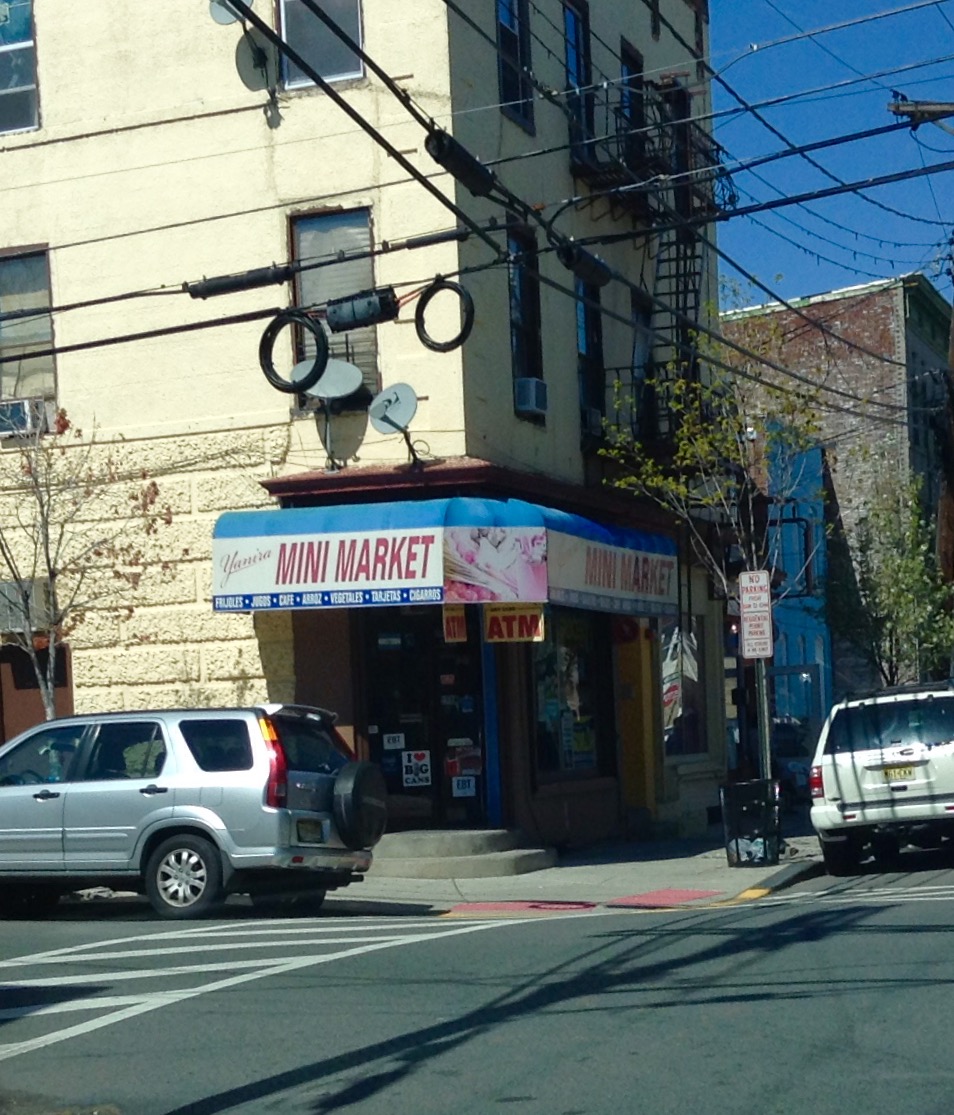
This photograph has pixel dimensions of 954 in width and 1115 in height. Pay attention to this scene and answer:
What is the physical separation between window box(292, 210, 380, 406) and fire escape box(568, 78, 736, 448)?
12.5 ft

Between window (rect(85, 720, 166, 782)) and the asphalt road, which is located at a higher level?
window (rect(85, 720, 166, 782))

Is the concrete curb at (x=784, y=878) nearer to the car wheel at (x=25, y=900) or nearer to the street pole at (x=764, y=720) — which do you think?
the street pole at (x=764, y=720)

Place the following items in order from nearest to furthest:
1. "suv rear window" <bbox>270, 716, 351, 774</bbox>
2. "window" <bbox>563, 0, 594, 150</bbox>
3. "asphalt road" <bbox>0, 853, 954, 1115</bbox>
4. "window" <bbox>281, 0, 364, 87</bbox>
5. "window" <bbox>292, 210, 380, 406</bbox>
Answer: "asphalt road" <bbox>0, 853, 954, 1115</bbox> < "suv rear window" <bbox>270, 716, 351, 774</bbox> < "window" <bbox>292, 210, 380, 406</bbox> < "window" <bbox>281, 0, 364, 87</bbox> < "window" <bbox>563, 0, 594, 150</bbox>

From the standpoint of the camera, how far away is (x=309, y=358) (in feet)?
63.1

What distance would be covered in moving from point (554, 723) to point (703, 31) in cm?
1255

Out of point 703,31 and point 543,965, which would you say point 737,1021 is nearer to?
point 543,965

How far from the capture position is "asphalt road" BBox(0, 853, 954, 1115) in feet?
24.0

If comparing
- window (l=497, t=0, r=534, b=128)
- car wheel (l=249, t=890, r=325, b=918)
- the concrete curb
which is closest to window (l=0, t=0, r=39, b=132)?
window (l=497, t=0, r=534, b=128)

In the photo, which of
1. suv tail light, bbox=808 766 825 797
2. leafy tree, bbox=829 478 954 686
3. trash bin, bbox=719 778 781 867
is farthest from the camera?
leafy tree, bbox=829 478 954 686

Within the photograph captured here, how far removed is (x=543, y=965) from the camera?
10.8 meters

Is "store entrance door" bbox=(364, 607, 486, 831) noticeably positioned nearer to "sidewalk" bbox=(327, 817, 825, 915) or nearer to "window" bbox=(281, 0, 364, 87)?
"sidewalk" bbox=(327, 817, 825, 915)

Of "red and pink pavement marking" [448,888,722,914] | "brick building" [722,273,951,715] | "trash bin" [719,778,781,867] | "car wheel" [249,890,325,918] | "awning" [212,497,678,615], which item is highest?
"brick building" [722,273,951,715]

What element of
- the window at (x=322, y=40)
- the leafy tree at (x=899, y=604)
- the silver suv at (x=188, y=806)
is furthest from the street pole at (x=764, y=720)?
the leafy tree at (x=899, y=604)

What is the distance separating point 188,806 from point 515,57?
34.5 feet
